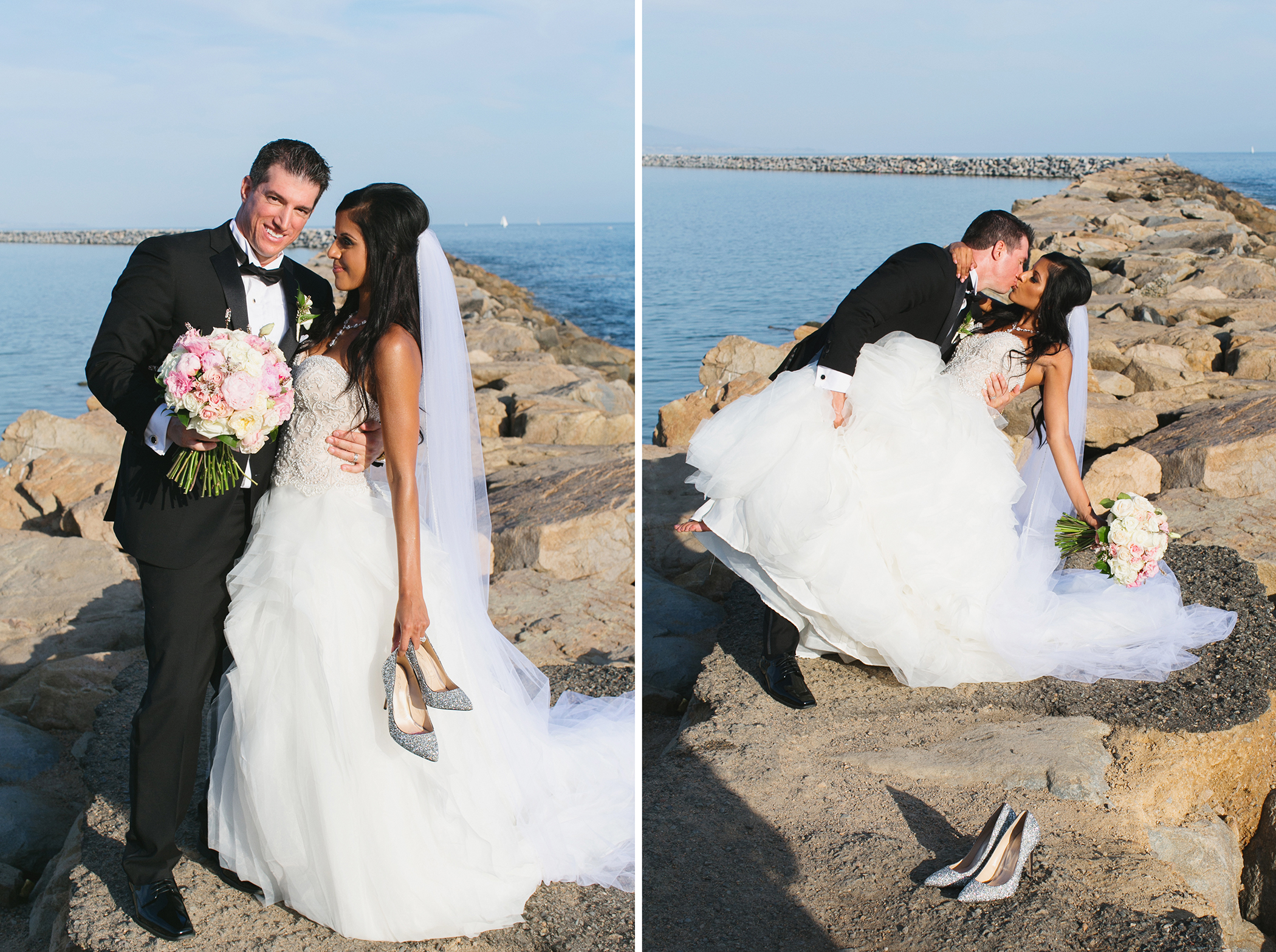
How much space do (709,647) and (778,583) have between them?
1314 millimetres

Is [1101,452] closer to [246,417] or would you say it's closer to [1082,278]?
[1082,278]

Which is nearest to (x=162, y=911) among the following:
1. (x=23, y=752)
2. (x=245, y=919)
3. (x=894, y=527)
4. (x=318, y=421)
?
(x=245, y=919)

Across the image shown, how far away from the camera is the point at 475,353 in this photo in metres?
14.0

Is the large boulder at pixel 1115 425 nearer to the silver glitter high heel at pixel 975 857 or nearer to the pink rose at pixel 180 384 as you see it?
the silver glitter high heel at pixel 975 857

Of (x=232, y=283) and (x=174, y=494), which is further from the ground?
(x=232, y=283)

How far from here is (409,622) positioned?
9.04ft

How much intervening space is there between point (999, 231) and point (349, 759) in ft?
10.9


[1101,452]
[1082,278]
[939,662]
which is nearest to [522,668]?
[939,662]

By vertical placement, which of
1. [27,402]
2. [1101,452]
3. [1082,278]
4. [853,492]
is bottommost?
[27,402]

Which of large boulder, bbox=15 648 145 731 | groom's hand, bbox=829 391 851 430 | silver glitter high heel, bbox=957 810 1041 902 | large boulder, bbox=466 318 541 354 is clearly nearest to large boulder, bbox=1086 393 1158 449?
groom's hand, bbox=829 391 851 430

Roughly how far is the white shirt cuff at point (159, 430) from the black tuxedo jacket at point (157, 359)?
27mm

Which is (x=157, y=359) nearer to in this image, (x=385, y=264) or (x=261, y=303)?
(x=261, y=303)

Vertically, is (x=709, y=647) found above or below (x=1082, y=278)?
below

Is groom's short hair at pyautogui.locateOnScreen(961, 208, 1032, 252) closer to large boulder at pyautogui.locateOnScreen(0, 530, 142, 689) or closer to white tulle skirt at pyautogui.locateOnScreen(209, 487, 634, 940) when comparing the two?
white tulle skirt at pyautogui.locateOnScreen(209, 487, 634, 940)
